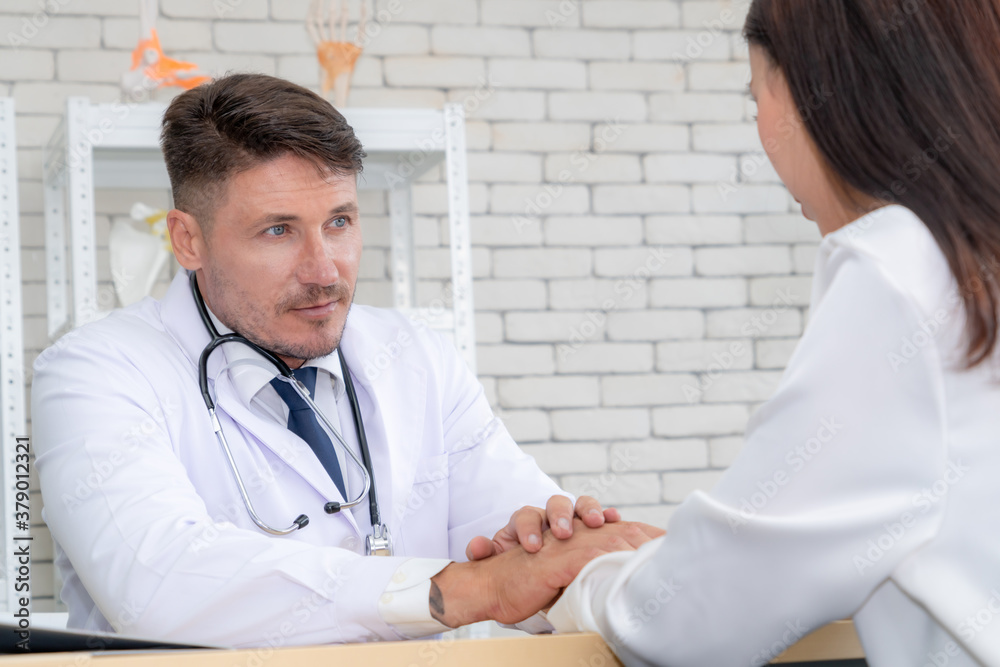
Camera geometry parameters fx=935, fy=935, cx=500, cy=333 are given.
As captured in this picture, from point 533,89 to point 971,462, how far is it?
2.42m

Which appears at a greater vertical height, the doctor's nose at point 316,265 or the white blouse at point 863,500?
the doctor's nose at point 316,265

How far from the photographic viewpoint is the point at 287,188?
A: 1482mm

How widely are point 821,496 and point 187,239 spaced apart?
1224 mm

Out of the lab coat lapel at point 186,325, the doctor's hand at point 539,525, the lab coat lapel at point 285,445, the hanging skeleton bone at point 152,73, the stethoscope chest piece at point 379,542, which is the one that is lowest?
the stethoscope chest piece at point 379,542

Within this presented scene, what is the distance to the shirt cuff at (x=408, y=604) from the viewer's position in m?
0.97

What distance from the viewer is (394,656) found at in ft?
2.22

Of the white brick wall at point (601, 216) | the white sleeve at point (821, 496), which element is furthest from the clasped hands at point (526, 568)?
the white brick wall at point (601, 216)

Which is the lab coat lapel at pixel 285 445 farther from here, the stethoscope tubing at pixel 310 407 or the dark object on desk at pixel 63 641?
the dark object on desk at pixel 63 641

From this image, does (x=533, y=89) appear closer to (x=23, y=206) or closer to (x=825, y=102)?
(x=23, y=206)

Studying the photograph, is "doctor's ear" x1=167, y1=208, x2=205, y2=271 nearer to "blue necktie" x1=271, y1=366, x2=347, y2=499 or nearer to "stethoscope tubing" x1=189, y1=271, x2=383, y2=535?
"stethoscope tubing" x1=189, y1=271, x2=383, y2=535

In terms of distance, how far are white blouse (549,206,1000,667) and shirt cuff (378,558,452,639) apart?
0.32 m

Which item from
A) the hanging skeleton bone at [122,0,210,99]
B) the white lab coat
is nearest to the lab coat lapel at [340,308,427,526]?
the white lab coat

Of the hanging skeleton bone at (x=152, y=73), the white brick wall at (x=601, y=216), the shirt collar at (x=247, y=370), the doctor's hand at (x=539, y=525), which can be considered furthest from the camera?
the white brick wall at (x=601, y=216)

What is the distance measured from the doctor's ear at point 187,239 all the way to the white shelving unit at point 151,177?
48 centimetres
